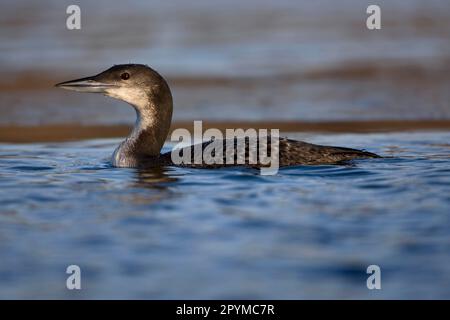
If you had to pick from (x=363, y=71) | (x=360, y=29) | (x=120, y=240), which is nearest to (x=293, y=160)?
(x=120, y=240)

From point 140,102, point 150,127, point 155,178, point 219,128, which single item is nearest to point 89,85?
point 140,102

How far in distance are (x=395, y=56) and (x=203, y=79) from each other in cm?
352

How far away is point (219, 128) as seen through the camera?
11.0 meters

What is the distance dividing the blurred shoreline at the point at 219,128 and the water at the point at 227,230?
2298mm

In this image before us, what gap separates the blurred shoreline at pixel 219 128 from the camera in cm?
1051

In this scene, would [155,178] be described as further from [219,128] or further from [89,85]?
[219,128]

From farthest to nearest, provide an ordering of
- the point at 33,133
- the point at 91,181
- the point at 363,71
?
the point at 363,71
the point at 33,133
the point at 91,181

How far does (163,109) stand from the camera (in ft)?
27.3

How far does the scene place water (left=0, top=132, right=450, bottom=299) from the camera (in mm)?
4609

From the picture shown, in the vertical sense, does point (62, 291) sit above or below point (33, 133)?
below

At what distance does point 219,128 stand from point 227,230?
5.41 meters

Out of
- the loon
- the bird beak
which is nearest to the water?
the loon

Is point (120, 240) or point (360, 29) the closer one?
point (120, 240)
